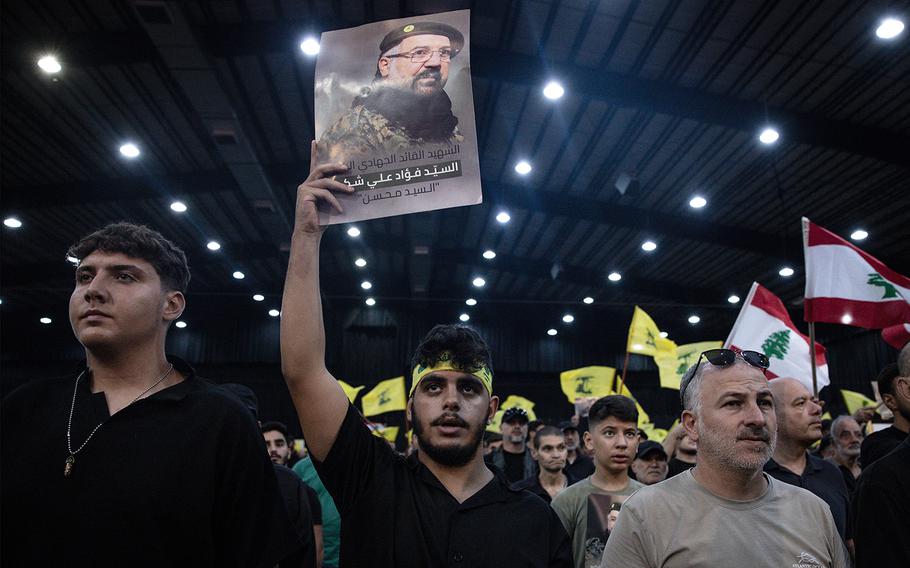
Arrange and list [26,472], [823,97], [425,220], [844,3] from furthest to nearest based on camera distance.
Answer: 1. [425,220]
2. [823,97]
3. [844,3]
4. [26,472]

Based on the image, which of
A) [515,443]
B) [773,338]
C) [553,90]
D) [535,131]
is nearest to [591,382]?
[535,131]

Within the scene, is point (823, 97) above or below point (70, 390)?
above

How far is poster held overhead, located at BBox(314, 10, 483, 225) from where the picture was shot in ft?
6.30

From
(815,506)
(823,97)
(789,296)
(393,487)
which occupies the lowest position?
(815,506)

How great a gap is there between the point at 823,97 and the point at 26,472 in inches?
415

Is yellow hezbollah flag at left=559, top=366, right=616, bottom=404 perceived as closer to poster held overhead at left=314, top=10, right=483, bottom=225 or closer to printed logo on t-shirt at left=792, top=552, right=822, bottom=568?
printed logo on t-shirt at left=792, top=552, right=822, bottom=568

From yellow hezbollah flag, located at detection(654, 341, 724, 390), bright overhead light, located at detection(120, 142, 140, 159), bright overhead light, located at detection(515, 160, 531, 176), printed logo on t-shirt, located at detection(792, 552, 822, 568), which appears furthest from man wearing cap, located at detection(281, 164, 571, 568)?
bright overhead light, located at detection(120, 142, 140, 159)

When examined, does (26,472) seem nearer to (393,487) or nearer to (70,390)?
(70,390)

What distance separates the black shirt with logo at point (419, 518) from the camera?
189 cm

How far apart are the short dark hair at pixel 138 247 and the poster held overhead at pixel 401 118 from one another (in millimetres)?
497

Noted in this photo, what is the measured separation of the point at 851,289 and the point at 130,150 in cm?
Result: 1145

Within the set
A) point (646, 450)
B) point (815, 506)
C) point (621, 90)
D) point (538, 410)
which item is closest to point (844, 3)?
point (621, 90)

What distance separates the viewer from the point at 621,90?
31.0 ft

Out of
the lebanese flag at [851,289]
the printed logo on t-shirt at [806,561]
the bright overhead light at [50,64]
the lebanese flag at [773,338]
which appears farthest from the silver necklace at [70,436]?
the bright overhead light at [50,64]
